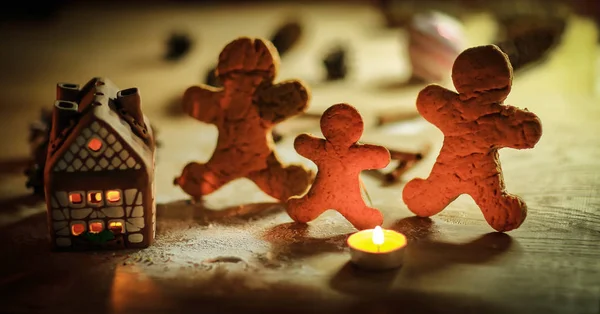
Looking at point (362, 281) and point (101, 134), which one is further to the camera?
point (101, 134)

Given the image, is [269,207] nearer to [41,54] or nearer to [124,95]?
[124,95]

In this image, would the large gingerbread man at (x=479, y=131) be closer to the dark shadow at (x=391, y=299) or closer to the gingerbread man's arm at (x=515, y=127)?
the gingerbread man's arm at (x=515, y=127)

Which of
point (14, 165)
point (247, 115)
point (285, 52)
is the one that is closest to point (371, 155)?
point (247, 115)

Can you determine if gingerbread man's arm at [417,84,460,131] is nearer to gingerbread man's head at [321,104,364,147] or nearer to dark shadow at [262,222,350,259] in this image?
gingerbread man's head at [321,104,364,147]

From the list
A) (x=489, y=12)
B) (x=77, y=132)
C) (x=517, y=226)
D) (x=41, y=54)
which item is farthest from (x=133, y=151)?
(x=489, y=12)

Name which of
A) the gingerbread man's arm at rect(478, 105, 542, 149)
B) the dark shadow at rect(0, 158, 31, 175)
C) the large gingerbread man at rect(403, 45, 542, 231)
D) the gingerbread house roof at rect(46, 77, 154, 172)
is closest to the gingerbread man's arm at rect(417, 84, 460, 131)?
the large gingerbread man at rect(403, 45, 542, 231)

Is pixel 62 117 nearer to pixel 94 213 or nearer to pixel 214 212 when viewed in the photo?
pixel 94 213
